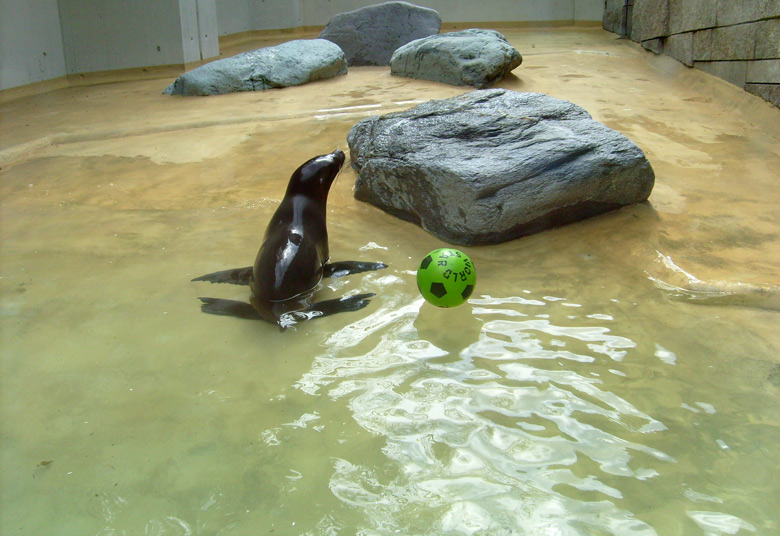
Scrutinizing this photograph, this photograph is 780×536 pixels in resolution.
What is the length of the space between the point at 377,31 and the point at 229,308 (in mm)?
8997

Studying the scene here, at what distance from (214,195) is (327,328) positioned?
8.00 ft

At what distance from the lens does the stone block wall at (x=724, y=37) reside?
250 inches

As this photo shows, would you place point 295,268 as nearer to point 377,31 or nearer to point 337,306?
point 337,306

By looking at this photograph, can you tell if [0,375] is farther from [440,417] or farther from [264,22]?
[264,22]

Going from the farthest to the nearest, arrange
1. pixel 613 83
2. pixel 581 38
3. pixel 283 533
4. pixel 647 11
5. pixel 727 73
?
pixel 581 38, pixel 647 11, pixel 613 83, pixel 727 73, pixel 283 533

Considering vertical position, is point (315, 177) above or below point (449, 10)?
below

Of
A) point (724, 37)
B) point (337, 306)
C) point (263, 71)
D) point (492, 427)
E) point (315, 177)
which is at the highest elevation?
point (724, 37)

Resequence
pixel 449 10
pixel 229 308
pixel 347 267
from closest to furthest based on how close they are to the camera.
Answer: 1. pixel 229 308
2. pixel 347 267
3. pixel 449 10

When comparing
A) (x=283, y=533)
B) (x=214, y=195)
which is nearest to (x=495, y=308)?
(x=283, y=533)

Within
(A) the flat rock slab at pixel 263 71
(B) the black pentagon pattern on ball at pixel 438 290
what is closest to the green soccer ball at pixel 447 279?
(B) the black pentagon pattern on ball at pixel 438 290

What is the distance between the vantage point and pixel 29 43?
9641 mm

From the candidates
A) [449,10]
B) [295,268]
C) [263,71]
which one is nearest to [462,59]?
[263,71]

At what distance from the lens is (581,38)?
12953 millimetres

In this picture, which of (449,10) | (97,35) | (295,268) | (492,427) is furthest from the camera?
(449,10)
